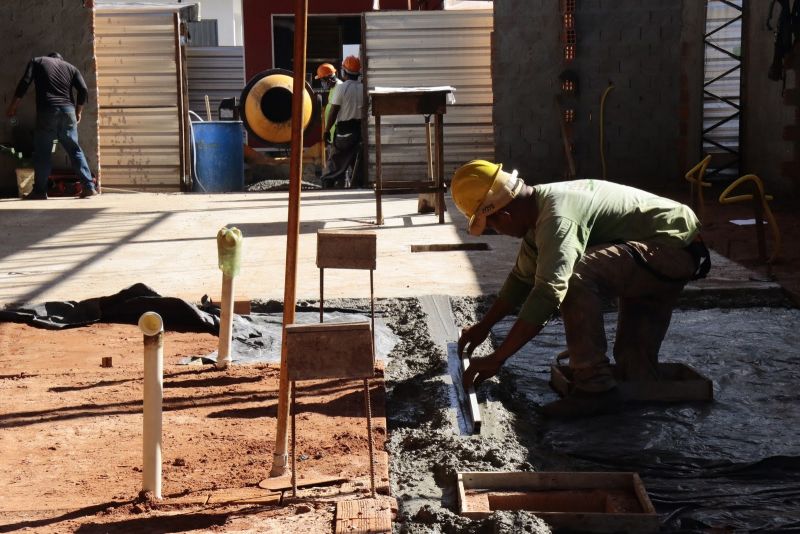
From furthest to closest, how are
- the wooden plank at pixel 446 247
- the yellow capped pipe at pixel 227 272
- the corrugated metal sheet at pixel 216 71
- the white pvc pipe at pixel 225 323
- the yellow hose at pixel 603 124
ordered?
the corrugated metal sheet at pixel 216 71 < the yellow hose at pixel 603 124 < the wooden plank at pixel 446 247 < the white pvc pipe at pixel 225 323 < the yellow capped pipe at pixel 227 272

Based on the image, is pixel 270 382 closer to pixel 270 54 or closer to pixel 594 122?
pixel 594 122

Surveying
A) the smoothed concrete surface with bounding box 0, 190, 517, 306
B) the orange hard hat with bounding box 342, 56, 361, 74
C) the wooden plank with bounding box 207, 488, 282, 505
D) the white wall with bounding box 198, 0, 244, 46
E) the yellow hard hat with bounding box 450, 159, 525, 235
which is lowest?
the wooden plank with bounding box 207, 488, 282, 505

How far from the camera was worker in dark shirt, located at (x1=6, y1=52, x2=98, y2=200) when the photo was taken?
1502 cm

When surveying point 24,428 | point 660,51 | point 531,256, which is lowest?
point 24,428

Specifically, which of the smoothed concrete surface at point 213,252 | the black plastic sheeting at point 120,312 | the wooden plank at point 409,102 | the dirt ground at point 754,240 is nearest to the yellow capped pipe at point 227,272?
the black plastic sheeting at point 120,312

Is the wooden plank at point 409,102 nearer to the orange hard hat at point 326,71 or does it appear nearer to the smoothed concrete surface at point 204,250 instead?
the smoothed concrete surface at point 204,250

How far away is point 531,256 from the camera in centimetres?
493

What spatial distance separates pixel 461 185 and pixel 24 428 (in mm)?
2212

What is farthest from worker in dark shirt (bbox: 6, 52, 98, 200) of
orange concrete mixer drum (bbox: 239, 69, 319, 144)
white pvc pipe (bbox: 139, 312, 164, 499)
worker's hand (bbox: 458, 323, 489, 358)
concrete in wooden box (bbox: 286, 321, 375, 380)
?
concrete in wooden box (bbox: 286, 321, 375, 380)

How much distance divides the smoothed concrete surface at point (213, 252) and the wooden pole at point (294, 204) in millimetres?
3506

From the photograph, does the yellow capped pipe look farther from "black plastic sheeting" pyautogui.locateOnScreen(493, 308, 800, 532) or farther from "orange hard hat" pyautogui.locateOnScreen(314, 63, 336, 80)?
"orange hard hat" pyautogui.locateOnScreen(314, 63, 336, 80)

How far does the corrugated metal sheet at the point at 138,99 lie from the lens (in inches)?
672

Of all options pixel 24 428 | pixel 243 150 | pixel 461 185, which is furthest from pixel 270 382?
pixel 243 150

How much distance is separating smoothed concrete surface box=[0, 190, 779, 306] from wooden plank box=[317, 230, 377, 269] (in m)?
2.12
